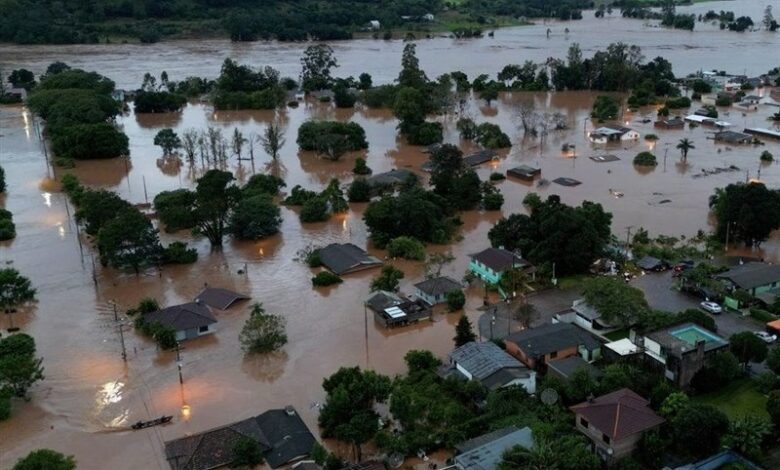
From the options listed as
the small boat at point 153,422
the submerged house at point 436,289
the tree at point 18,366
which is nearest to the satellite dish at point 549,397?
the submerged house at point 436,289

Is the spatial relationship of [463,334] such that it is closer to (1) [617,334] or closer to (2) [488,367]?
(2) [488,367]

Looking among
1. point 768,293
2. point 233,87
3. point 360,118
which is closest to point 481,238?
point 768,293

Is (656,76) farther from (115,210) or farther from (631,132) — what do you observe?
(115,210)

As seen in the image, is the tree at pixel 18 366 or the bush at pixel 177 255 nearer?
the tree at pixel 18 366

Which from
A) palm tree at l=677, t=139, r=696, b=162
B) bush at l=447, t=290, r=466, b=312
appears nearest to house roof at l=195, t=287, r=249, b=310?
bush at l=447, t=290, r=466, b=312

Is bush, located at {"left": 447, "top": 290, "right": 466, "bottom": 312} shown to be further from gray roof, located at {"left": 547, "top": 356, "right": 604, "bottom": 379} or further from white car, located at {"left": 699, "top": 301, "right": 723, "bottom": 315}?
white car, located at {"left": 699, "top": 301, "right": 723, "bottom": 315}

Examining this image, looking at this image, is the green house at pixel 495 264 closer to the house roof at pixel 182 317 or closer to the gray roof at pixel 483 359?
the gray roof at pixel 483 359
